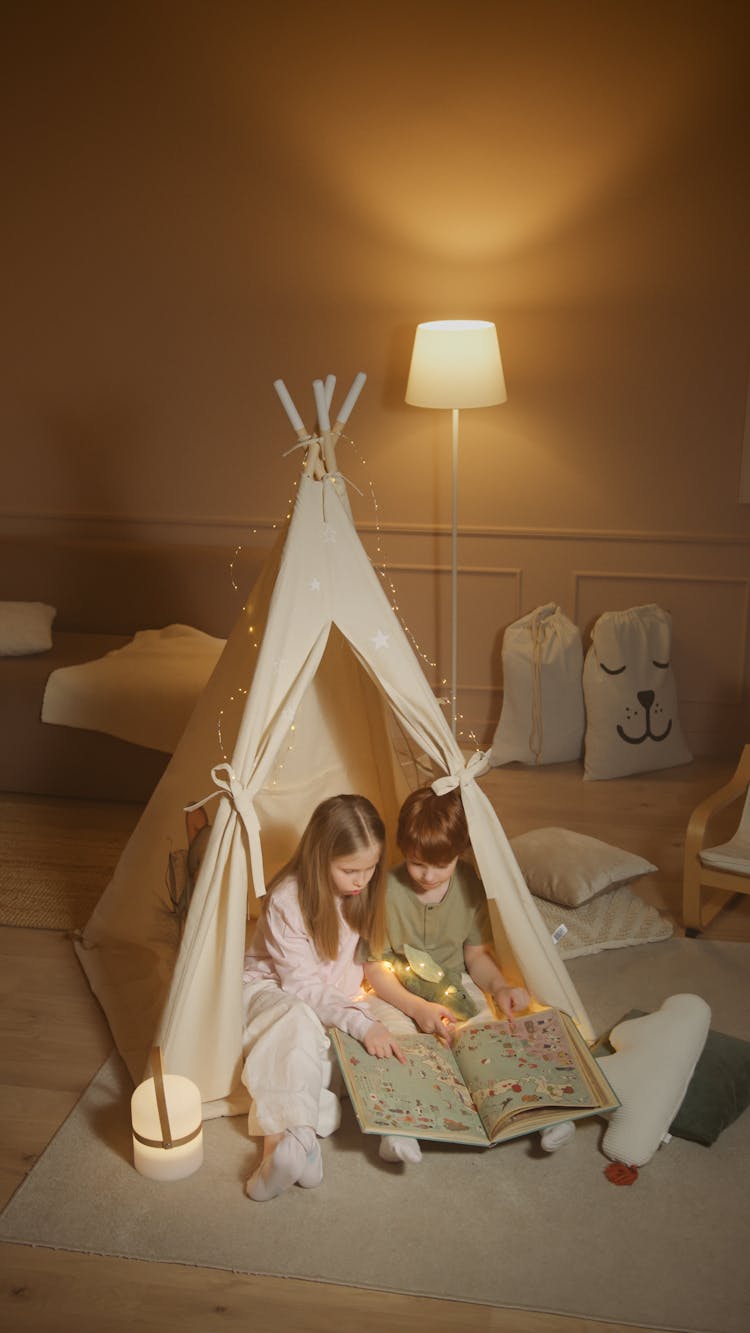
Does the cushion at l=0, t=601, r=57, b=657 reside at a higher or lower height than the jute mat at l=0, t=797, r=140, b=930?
higher

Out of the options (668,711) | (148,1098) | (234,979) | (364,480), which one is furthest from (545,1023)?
(364,480)

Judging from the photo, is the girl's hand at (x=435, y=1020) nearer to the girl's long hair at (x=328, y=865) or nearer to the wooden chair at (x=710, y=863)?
the girl's long hair at (x=328, y=865)

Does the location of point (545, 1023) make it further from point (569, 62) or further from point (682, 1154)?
point (569, 62)

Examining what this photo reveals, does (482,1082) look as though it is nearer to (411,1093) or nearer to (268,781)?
(411,1093)

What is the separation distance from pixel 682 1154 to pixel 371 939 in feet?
2.57

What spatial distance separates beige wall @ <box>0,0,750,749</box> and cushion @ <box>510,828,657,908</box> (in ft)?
4.25

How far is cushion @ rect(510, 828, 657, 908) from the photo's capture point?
3.54 meters

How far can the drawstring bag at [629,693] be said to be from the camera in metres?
4.64

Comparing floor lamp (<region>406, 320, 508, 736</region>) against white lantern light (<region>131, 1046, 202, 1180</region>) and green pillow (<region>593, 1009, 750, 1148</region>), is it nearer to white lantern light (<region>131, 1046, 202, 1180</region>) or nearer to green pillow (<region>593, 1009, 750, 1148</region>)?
green pillow (<region>593, 1009, 750, 1148</region>)

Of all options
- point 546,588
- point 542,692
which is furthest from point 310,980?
point 546,588

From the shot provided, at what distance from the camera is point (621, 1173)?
8.05 ft

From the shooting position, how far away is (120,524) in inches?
202

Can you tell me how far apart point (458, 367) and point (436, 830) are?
6.76 feet

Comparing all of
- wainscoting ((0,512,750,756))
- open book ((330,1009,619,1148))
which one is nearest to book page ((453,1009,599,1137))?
open book ((330,1009,619,1148))
